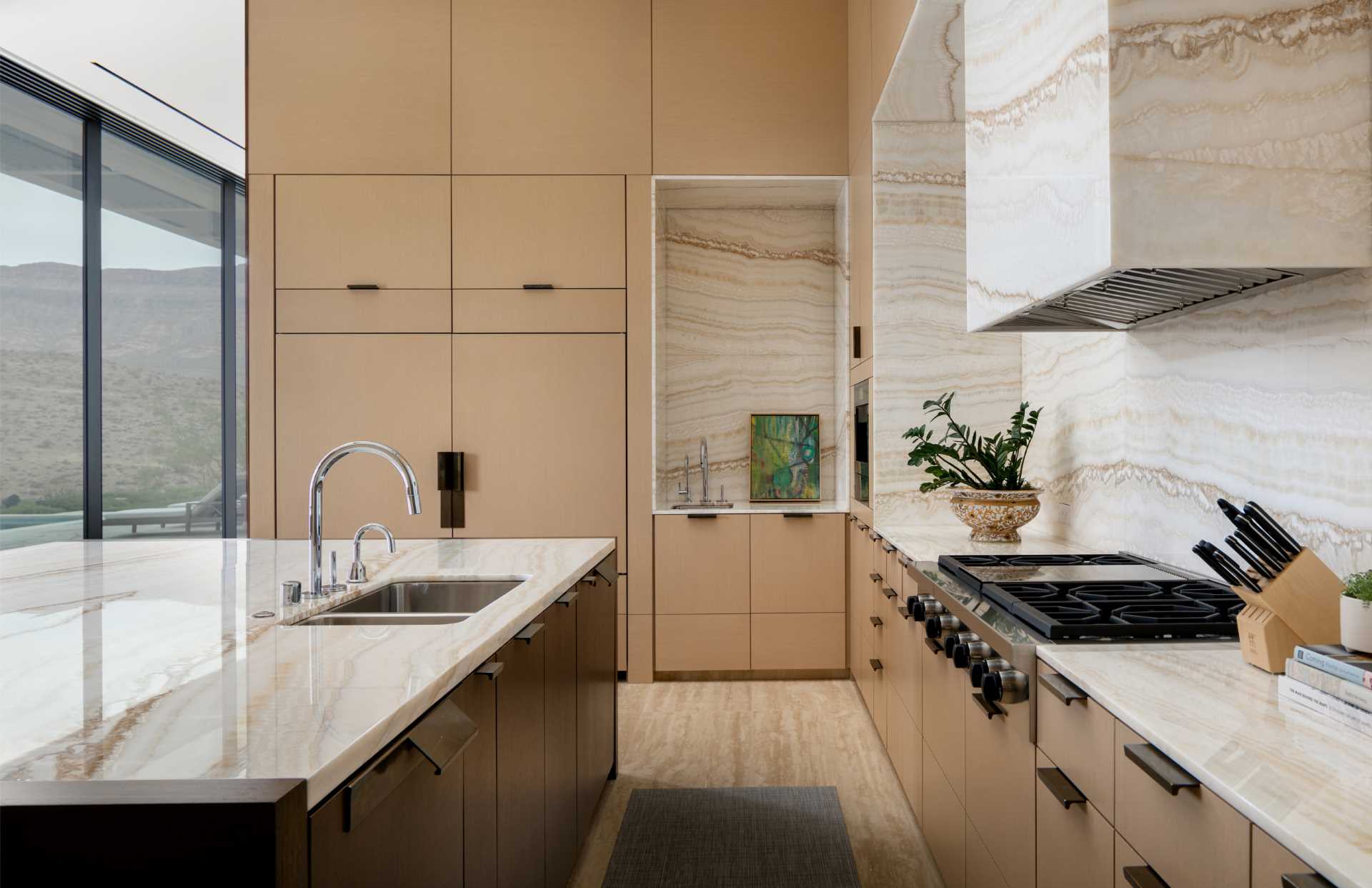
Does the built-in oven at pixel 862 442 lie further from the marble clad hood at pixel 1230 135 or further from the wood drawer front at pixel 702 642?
the marble clad hood at pixel 1230 135

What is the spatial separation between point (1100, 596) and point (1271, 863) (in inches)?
35.1

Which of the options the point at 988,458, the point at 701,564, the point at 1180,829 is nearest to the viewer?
the point at 1180,829

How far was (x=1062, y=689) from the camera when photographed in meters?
1.13

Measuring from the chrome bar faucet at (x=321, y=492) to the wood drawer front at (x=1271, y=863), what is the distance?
1.44 meters

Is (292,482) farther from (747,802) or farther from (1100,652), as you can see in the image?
(1100,652)

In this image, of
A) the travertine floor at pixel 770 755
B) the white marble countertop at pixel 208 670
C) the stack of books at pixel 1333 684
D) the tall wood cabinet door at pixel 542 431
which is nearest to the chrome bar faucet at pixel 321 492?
the white marble countertop at pixel 208 670

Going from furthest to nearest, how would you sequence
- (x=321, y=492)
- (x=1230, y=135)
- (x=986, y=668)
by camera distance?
1. (x=321, y=492)
2. (x=986, y=668)
3. (x=1230, y=135)

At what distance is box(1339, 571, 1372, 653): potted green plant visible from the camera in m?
0.92

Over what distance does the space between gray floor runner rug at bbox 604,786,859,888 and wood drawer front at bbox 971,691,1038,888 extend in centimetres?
61

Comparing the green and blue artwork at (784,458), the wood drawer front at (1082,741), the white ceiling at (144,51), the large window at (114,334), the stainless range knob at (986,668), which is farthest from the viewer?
the green and blue artwork at (784,458)

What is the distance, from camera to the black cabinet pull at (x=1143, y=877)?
0.88 metres

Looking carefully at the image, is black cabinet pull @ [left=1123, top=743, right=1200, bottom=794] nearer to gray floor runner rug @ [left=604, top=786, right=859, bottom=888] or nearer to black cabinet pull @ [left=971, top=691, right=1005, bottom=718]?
black cabinet pull @ [left=971, top=691, right=1005, bottom=718]

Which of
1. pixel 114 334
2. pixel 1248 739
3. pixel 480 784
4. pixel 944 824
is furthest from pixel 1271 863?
pixel 114 334

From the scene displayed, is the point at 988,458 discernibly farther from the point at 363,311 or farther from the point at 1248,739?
the point at 363,311
